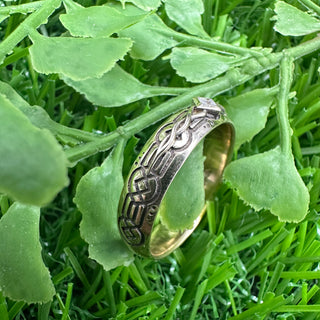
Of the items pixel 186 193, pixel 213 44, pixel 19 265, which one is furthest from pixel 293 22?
pixel 19 265

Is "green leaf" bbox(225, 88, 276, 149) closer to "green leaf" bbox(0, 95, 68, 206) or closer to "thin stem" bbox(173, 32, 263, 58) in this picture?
"thin stem" bbox(173, 32, 263, 58)

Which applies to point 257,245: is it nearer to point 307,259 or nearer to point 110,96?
point 307,259

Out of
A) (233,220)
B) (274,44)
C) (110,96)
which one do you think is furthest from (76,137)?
(274,44)

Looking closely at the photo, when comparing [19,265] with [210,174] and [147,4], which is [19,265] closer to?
[147,4]

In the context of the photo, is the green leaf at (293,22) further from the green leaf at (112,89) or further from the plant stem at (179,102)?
the green leaf at (112,89)

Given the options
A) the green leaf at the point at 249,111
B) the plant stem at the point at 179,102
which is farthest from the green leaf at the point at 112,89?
the green leaf at the point at 249,111

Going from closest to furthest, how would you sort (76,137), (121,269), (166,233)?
1. (76,137)
2. (121,269)
3. (166,233)

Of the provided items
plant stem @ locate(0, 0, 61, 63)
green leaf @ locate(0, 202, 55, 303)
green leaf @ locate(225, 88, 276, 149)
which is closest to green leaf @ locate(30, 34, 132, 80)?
plant stem @ locate(0, 0, 61, 63)
